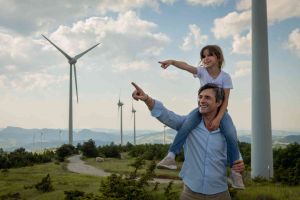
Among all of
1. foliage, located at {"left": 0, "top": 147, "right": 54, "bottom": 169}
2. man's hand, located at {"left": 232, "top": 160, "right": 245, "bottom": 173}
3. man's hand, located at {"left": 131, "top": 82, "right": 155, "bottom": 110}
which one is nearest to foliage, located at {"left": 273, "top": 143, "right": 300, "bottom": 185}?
man's hand, located at {"left": 232, "top": 160, "right": 245, "bottom": 173}

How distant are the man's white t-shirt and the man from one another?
1.05 metres

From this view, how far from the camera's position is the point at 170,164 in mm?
4898

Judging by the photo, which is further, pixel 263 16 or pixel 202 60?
pixel 263 16

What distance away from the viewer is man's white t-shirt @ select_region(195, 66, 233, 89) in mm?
5949

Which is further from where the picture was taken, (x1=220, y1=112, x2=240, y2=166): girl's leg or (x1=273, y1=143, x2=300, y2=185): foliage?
(x1=273, y1=143, x2=300, y2=185): foliage

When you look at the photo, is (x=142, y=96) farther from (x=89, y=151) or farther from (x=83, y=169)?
(x=89, y=151)

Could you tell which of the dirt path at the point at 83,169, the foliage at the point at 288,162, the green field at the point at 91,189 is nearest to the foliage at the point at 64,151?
the dirt path at the point at 83,169

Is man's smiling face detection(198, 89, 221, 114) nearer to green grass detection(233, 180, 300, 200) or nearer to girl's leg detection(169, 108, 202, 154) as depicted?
girl's leg detection(169, 108, 202, 154)

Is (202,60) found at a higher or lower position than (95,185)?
higher

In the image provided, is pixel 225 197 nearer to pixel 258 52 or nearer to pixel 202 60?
pixel 202 60

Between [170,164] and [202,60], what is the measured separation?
173cm

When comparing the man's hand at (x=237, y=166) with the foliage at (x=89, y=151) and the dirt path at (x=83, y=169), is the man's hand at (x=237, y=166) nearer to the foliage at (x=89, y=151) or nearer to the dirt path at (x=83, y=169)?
the dirt path at (x=83, y=169)

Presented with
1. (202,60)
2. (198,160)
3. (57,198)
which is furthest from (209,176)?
(57,198)

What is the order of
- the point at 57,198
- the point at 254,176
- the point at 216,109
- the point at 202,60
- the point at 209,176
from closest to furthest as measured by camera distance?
the point at 209,176, the point at 216,109, the point at 202,60, the point at 57,198, the point at 254,176
